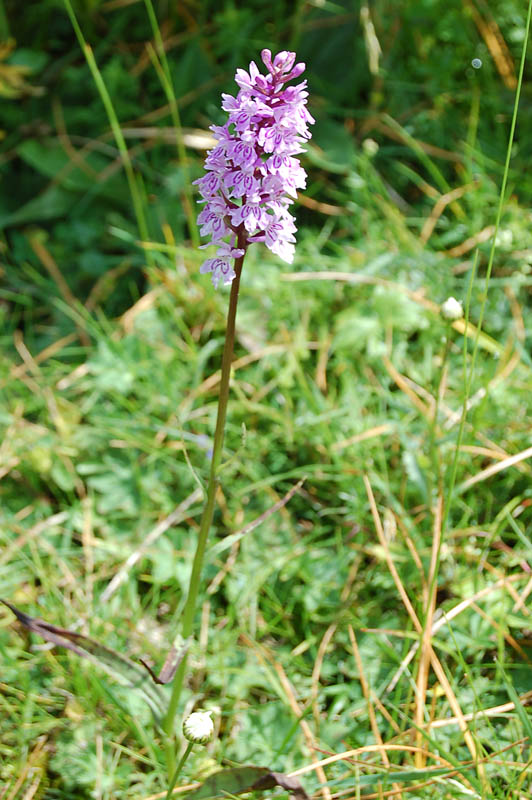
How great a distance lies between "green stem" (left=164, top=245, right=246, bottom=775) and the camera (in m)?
1.30

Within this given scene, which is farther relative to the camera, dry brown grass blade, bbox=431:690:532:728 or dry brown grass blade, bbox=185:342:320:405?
dry brown grass blade, bbox=185:342:320:405

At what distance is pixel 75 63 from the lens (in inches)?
127

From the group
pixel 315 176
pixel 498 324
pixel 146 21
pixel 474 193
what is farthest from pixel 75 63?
pixel 498 324

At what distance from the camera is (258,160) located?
47.3 inches

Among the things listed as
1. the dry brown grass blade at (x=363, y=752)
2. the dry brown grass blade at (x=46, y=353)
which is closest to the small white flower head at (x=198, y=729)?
the dry brown grass blade at (x=363, y=752)

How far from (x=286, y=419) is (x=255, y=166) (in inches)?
41.2

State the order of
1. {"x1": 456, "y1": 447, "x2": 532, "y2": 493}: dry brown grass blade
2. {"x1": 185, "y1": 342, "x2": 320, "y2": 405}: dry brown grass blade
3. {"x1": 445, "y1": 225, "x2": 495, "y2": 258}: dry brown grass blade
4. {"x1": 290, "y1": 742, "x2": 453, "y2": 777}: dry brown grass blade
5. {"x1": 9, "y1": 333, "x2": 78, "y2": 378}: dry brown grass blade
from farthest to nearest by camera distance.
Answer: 1. {"x1": 445, "y1": 225, "x2": 495, "y2": 258}: dry brown grass blade
2. {"x1": 9, "y1": 333, "x2": 78, "y2": 378}: dry brown grass blade
3. {"x1": 185, "y1": 342, "x2": 320, "y2": 405}: dry brown grass blade
4. {"x1": 456, "y1": 447, "x2": 532, "y2": 493}: dry brown grass blade
5. {"x1": 290, "y1": 742, "x2": 453, "y2": 777}: dry brown grass blade

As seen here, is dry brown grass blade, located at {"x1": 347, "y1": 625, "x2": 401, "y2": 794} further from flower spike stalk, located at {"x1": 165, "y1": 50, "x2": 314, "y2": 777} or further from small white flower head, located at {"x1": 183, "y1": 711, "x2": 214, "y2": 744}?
flower spike stalk, located at {"x1": 165, "y1": 50, "x2": 314, "y2": 777}

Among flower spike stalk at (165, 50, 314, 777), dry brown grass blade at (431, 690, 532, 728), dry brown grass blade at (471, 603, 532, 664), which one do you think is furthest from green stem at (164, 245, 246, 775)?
dry brown grass blade at (471, 603, 532, 664)

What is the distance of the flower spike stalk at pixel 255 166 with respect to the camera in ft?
3.87

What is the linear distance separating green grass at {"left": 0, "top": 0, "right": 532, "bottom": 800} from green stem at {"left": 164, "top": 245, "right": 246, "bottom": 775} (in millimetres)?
55

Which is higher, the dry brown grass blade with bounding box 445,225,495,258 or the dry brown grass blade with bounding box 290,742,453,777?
the dry brown grass blade with bounding box 445,225,495,258

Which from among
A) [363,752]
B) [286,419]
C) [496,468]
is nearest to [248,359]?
[286,419]

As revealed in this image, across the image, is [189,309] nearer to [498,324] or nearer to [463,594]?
[498,324]
